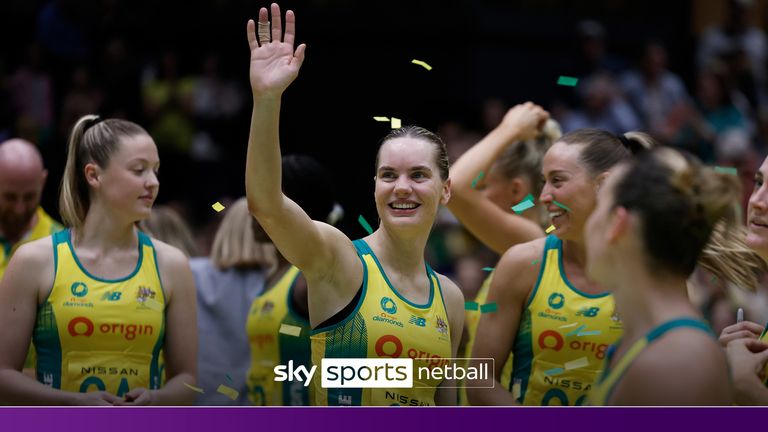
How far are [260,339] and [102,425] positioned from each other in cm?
214

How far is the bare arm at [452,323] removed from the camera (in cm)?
361

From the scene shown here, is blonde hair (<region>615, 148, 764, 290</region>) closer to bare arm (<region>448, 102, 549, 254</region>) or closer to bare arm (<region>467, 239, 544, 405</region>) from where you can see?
bare arm (<region>467, 239, 544, 405</region>)

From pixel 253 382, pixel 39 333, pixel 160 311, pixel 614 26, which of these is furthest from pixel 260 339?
pixel 614 26

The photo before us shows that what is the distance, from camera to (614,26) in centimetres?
1051

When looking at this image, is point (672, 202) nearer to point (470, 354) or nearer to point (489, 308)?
point (489, 308)

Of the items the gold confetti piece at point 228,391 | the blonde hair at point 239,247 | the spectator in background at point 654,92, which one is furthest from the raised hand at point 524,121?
the spectator in background at point 654,92

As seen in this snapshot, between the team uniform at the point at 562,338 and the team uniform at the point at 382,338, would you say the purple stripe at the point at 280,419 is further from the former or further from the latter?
the team uniform at the point at 562,338

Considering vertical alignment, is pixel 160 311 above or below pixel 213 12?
below

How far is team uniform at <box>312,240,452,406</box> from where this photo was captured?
3350 millimetres

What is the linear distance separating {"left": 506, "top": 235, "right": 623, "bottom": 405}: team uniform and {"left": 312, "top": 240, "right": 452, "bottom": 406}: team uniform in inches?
16.3

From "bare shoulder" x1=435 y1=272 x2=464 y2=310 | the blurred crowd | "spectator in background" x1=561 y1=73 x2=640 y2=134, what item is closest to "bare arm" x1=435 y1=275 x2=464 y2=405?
"bare shoulder" x1=435 y1=272 x2=464 y2=310

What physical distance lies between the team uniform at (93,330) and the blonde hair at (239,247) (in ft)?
4.46

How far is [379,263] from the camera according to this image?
3.50 metres

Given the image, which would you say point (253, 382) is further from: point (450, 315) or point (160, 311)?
point (450, 315)
